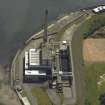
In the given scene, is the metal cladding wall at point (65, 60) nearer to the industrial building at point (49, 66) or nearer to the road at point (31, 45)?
the industrial building at point (49, 66)

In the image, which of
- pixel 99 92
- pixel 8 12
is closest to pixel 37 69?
pixel 99 92

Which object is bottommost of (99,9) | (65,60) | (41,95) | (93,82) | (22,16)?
(41,95)

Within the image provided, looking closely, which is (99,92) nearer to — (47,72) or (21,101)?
(47,72)

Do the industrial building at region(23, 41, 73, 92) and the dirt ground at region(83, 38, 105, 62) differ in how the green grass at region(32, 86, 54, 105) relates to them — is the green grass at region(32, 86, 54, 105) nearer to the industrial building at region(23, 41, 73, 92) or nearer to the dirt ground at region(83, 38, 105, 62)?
the industrial building at region(23, 41, 73, 92)

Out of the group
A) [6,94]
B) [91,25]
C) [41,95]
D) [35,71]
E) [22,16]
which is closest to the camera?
[41,95]

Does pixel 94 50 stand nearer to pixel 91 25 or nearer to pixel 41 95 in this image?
pixel 91 25

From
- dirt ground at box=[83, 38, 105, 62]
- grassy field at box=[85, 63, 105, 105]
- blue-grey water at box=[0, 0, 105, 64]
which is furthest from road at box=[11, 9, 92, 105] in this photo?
grassy field at box=[85, 63, 105, 105]

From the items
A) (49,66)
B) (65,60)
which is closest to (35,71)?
(49,66)

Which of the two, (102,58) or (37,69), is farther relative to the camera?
(102,58)
